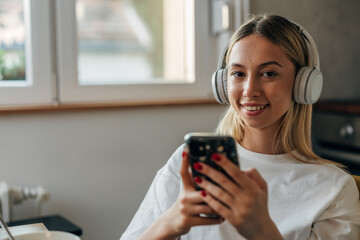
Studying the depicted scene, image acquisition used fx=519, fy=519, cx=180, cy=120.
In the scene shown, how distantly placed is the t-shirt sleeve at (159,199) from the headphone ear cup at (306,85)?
0.33m

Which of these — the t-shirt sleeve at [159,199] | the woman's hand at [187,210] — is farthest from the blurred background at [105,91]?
the woman's hand at [187,210]

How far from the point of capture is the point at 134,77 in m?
2.30

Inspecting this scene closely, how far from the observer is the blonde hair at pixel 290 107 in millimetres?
1192

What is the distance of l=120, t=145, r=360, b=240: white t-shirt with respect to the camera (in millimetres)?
1127

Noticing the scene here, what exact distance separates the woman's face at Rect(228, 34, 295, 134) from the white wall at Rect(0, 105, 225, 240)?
993 millimetres

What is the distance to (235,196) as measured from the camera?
811 mm

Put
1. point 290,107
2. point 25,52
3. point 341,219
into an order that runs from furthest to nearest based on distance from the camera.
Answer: point 25,52 < point 290,107 < point 341,219

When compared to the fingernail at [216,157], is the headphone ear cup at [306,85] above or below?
above

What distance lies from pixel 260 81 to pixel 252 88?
32mm

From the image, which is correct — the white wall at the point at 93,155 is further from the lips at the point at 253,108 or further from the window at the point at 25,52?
the lips at the point at 253,108

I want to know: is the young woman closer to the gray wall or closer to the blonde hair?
the blonde hair

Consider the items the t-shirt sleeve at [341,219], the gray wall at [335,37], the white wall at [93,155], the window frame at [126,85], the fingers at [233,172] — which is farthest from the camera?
the gray wall at [335,37]

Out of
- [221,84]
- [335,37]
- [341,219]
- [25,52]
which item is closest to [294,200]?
[341,219]

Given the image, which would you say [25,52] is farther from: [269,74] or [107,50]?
[269,74]
